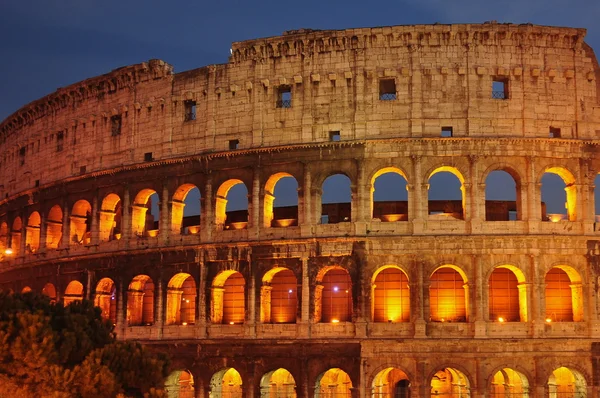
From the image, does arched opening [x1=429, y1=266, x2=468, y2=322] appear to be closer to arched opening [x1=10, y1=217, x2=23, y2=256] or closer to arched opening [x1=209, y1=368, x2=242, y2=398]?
arched opening [x1=209, y1=368, x2=242, y2=398]

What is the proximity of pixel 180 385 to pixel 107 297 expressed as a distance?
507 centimetres

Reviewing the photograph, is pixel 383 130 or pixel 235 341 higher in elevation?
pixel 383 130

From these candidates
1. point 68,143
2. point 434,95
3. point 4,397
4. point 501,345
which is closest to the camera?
point 4,397

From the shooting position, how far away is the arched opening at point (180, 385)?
1201 inches

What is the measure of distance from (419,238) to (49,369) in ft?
47.1

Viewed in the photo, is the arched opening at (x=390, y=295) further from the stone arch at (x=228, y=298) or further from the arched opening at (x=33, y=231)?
the arched opening at (x=33, y=231)

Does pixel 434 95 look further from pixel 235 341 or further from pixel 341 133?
pixel 235 341

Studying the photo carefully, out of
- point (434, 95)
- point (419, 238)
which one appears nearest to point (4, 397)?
point (419, 238)

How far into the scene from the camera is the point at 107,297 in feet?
112

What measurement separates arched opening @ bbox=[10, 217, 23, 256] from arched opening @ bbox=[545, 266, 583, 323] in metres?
24.8

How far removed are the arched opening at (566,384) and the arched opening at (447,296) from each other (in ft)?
12.3

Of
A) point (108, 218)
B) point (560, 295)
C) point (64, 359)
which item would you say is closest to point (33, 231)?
point (108, 218)

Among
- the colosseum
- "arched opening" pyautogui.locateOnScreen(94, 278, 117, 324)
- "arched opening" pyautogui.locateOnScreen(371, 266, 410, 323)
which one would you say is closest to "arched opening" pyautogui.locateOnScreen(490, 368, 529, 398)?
the colosseum

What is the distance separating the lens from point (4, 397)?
17281 mm
